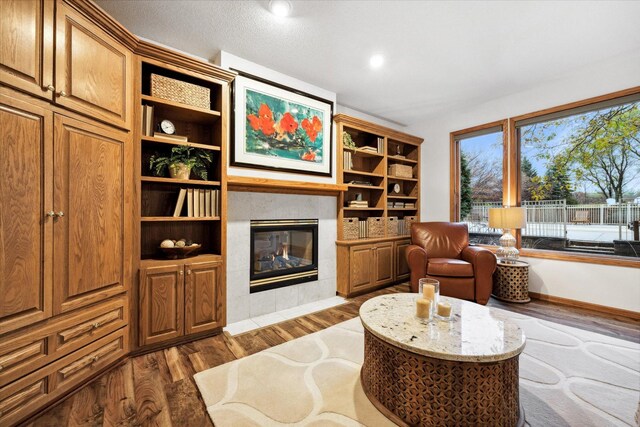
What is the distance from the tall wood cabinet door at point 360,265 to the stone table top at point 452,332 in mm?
1584

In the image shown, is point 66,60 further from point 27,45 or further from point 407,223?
point 407,223

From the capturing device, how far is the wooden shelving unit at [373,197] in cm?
350

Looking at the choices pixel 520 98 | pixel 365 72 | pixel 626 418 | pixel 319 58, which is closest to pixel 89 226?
pixel 319 58

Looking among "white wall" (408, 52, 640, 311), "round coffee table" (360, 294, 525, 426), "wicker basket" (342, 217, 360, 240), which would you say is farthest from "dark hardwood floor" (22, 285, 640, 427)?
"wicker basket" (342, 217, 360, 240)

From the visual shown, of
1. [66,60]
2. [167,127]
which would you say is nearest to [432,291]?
Result: [167,127]

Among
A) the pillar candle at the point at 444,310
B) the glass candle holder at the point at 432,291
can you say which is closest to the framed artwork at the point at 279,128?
the glass candle holder at the point at 432,291

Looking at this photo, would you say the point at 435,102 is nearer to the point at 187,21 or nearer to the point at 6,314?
the point at 187,21

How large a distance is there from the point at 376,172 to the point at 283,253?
2.01m

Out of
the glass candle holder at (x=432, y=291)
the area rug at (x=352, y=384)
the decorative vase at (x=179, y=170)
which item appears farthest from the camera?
the decorative vase at (x=179, y=170)

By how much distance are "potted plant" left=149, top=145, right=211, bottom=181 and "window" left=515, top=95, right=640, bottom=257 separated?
4161mm

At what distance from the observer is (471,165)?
423 cm

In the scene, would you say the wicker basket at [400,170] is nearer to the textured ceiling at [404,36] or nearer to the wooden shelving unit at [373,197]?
the wooden shelving unit at [373,197]

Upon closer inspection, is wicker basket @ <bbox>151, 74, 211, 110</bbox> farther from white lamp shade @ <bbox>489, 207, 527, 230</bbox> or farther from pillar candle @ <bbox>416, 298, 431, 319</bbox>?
white lamp shade @ <bbox>489, 207, 527, 230</bbox>

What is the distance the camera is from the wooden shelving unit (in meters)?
3.50
